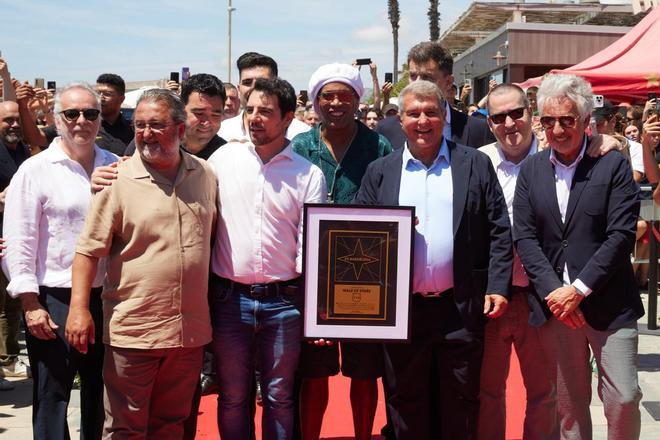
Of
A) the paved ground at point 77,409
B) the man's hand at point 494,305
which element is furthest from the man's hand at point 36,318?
the man's hand at point 494,305

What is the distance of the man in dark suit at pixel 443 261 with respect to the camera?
171 inches

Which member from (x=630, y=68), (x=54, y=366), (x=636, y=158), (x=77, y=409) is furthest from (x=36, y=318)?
(x=630, y=68)

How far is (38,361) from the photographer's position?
4.38 m

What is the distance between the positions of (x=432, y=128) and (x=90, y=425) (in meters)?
2.50

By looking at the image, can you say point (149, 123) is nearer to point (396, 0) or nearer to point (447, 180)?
point (447, 180)

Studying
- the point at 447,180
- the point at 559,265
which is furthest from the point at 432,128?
the point at 559,265

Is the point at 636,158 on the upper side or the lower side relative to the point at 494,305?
upper

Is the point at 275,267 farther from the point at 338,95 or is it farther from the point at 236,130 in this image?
the point at 236,130

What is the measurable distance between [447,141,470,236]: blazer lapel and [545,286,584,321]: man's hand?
23.6 inches

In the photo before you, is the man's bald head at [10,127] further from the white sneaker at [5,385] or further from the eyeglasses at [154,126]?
the eyeglasses at [154,126]

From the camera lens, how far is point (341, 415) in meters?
5.95

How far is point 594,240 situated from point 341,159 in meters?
1.52

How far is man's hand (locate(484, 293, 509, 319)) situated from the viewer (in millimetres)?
4344

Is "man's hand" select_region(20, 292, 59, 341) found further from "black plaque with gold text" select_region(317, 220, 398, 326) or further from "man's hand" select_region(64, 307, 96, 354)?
"black plaque with gold text" select_region(317, 220, 398, 326)
